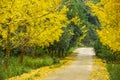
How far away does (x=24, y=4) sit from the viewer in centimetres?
1405

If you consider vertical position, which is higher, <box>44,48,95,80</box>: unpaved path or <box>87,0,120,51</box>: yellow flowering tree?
<box>87,0,120,51</box>: yellow flowering tree

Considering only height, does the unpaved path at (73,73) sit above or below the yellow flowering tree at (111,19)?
below

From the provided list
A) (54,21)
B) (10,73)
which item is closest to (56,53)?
(54,21)

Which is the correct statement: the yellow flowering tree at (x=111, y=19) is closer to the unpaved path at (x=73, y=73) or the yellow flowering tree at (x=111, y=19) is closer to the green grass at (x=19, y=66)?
the unpaved path at (x=73, y=73)

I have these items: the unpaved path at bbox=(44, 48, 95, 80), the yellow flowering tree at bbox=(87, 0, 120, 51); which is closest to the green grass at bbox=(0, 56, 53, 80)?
the unpaved path at bbox=(44, 48, 95, 80)

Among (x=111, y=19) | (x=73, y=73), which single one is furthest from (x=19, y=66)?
(x=111, y=19)

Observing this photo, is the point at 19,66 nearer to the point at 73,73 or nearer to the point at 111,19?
the point at 73,73

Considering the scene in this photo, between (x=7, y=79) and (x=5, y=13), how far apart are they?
21.6 feet

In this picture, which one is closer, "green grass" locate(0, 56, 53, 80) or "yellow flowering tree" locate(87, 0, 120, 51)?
"yellow flowering tree" locate(87, 0, 120, 51)

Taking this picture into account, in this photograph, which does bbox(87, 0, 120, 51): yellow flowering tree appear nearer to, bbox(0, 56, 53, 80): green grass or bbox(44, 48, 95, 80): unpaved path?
bbox(44, 48, 95, 80): unpaved path

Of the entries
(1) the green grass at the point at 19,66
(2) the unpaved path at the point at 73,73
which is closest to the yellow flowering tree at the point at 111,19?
(2) the unpaved path at the point at 73,73

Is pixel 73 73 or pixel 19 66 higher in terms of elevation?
pixel 19 66

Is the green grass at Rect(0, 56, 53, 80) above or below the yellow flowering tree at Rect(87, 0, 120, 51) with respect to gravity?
below

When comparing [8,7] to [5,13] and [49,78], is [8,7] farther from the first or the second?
[49,78]
